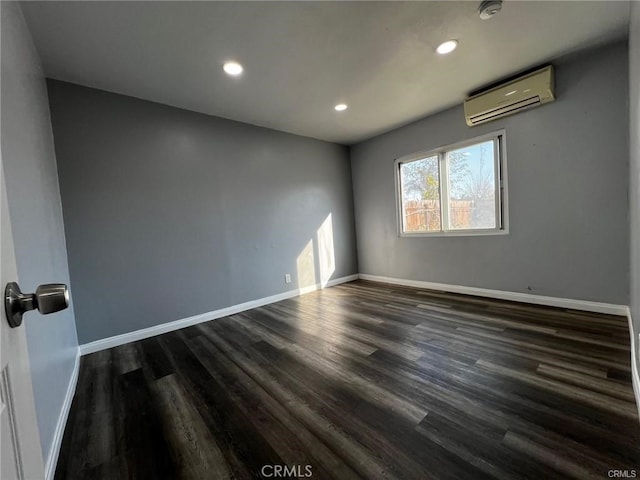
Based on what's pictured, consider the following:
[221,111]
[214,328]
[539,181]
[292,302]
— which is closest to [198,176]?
[221,111]

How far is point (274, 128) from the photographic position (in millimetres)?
3900

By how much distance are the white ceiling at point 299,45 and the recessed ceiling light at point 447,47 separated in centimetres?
5

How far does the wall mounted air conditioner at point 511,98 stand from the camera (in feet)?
8.64

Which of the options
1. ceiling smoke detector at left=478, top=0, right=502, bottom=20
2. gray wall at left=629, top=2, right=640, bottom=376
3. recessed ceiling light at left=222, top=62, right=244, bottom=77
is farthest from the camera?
recessed ceiling light at left=222, top=62, right=244, bottom=77

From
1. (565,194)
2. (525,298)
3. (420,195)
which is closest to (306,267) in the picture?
(420,195)

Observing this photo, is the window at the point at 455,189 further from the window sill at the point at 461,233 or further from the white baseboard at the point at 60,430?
the white baseboard at the point at 60,430

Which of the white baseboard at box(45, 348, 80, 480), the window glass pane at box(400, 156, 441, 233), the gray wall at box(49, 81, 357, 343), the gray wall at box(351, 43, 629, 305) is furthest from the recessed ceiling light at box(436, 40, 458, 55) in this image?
the white baseboard at box(45, 348, 80, 480)

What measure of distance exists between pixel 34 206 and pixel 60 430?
4.33 feet

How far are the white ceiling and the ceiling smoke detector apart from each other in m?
0.05

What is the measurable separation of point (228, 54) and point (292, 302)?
9.94 ft

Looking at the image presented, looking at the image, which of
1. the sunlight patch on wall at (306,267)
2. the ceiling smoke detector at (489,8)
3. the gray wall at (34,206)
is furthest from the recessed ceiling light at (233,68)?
the sunlight patch on wall at (306,267)

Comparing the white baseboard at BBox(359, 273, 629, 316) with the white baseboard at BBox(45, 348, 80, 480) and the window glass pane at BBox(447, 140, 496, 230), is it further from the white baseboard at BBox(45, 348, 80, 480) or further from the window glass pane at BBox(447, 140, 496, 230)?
the white baseboard at BBox(45, 348, 80, 480)

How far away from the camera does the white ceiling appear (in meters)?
1.82

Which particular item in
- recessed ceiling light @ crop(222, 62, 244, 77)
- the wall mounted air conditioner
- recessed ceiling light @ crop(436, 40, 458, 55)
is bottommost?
the wall mounted air conditioner
